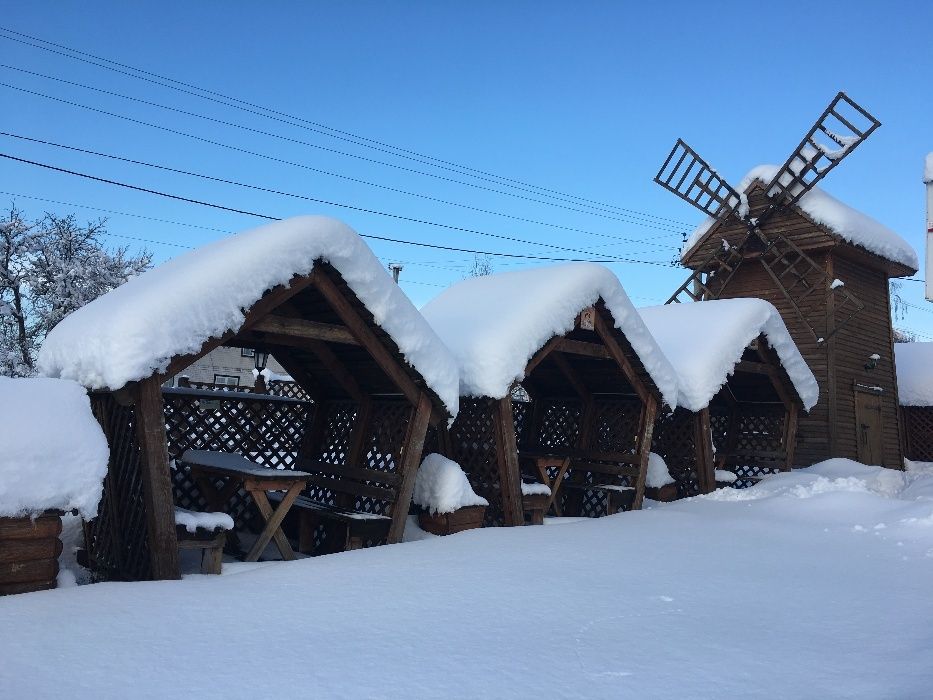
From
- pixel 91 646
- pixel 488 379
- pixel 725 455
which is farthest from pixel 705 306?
pixel 91 646

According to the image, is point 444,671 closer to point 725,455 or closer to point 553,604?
point 553,604

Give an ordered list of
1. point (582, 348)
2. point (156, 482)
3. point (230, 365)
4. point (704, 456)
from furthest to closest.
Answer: point (230, 365), point (704, 456), point (582, 348), point (156, 482)

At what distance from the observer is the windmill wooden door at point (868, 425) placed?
17.2m

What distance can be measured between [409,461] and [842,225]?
13.5 metres

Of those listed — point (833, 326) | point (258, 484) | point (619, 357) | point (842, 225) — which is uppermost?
point (842, 225)

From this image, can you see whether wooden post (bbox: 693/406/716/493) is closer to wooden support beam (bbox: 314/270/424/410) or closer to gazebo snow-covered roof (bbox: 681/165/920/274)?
wooden support beam (bbox: 314/270/424/410)

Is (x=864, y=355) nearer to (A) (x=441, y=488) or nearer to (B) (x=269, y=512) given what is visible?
(A) (x=441, y=488)

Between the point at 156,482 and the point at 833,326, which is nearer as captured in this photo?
the point at 156,482

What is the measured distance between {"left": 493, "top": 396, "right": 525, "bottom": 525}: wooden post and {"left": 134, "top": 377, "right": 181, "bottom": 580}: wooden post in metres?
4.06

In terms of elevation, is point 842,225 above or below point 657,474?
above

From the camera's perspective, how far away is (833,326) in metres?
16.5


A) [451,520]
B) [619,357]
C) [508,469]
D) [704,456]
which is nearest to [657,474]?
[704,456]

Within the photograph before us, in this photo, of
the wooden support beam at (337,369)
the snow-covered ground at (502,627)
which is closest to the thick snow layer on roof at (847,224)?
the snow-covered ground at (502,627)

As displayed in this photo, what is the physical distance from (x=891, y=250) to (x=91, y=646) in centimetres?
1927
